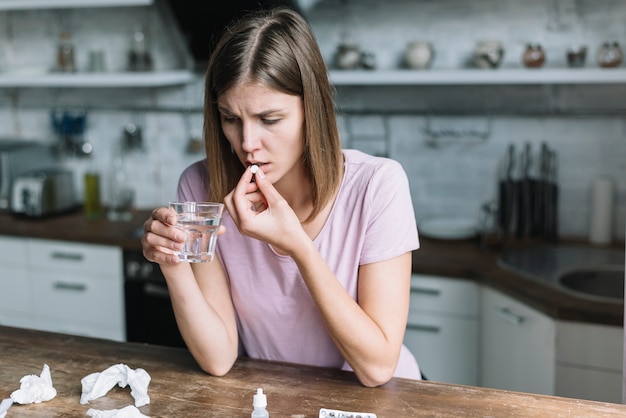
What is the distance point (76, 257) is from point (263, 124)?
210 cm

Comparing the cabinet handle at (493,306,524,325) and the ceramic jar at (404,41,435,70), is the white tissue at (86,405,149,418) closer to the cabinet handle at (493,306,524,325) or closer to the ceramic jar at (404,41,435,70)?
the cabinet handle at (493,306,524,325)

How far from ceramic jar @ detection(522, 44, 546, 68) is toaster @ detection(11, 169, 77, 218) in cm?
234

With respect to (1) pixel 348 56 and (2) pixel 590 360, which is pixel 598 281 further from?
(1) pixel 348 56

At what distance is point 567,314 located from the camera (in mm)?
2410

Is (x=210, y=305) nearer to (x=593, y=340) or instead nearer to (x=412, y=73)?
(x=593, y=340)

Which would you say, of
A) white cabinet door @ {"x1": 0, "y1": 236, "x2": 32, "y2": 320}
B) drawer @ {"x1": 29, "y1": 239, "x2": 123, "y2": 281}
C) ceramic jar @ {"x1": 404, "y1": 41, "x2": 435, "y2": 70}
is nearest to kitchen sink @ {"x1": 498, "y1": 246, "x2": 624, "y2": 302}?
ceramic jar @ {"x1": 404, "y1": 41, "x2": 435, "y2": 70}

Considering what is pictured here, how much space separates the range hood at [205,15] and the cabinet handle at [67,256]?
1.09 metres

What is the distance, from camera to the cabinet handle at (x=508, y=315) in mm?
2611

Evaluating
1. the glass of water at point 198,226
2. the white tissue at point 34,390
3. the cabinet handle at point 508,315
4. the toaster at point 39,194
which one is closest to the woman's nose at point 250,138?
the glass of water at point 198,226

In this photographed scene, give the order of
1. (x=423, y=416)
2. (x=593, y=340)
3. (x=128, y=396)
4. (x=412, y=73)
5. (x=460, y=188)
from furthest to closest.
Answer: (x=460, y=188) < (x=412, y=73) < (x=593, y=340) < (x=128, y=396) < (x=423, y=416)

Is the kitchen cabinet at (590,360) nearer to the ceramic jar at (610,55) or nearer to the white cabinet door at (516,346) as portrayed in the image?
the white cabinet door at (516,346)

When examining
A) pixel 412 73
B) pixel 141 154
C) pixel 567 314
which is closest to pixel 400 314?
pixel 567 314

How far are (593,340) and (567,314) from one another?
11 cm

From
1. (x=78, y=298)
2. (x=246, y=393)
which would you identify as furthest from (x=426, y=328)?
(x=78, y=298)
